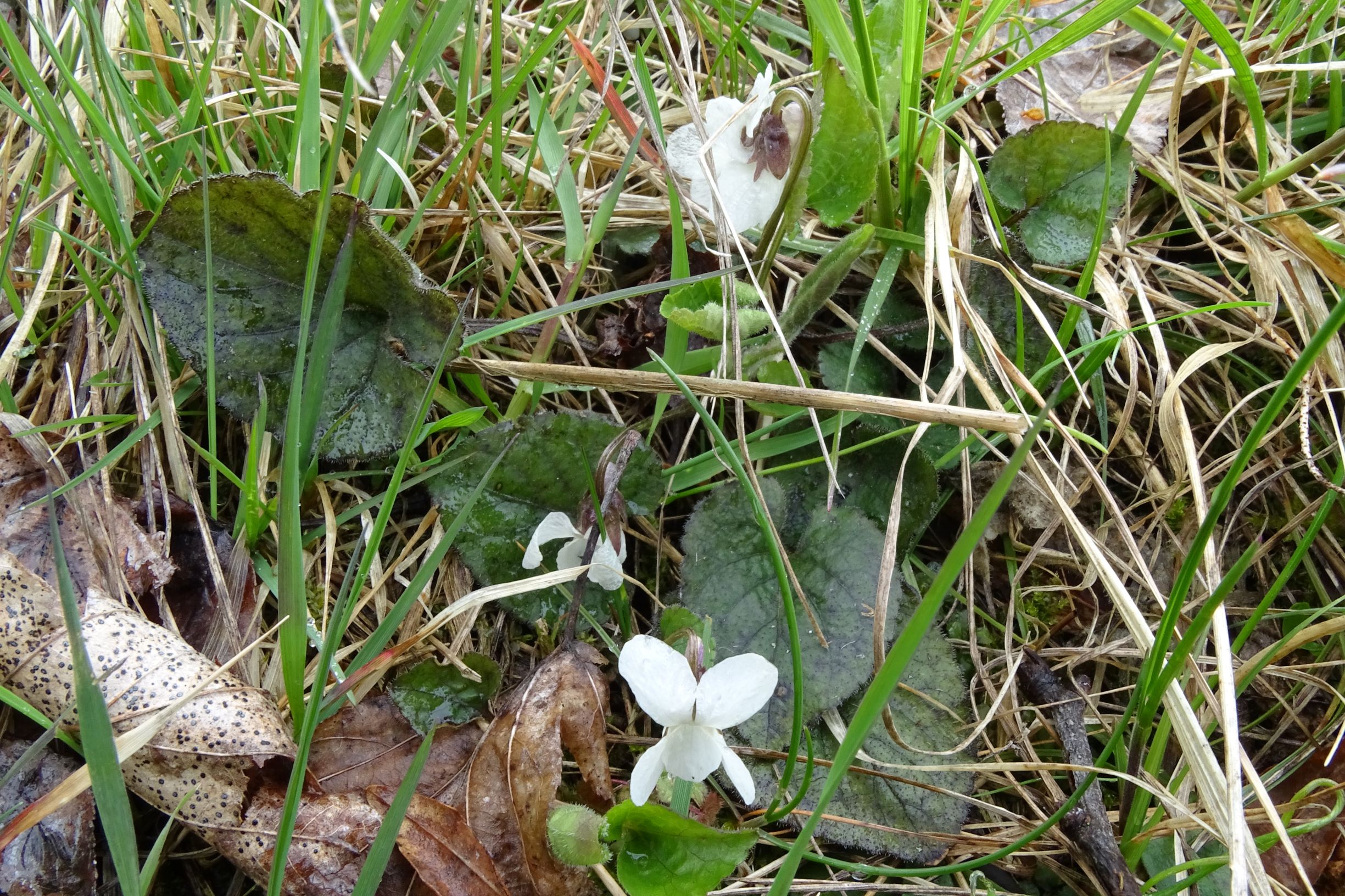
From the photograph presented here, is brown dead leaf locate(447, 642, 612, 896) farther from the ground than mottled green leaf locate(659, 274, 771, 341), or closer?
closer

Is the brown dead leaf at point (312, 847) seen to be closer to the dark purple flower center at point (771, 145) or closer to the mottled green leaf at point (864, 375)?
the mottled green leaf at point (864, 375)

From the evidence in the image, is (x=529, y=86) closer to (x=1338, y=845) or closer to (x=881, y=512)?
(x=881, y=512)

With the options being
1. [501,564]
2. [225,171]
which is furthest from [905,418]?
[225,171]

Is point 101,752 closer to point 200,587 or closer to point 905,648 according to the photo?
point 200,587

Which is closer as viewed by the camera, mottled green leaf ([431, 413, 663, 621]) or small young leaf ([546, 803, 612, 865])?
small young leaf ([546, 803, 612, 865])

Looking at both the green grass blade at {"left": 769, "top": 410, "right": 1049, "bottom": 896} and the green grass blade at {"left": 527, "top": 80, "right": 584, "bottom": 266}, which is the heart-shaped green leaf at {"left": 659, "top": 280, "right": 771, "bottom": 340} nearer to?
the green grass blade at {"left": 527, "top": 80, "right": 584, "bottom": 266}

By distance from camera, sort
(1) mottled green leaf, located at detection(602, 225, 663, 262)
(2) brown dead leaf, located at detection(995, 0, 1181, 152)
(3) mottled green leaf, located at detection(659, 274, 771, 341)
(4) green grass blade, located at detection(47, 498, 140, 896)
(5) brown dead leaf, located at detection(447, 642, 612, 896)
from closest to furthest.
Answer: (4) green grass blade, located at detection(47, 498, 140, 896)
(5) brown dead leaf, located at detection(447, 642, 612, 896)
(3) mottled green leaf, located at detection(659, 274, 771, 341)
(1) mottled green leaf, located at detection(602, 225, 663, 262)
(2) brown dead leaf, located at detection(995, 0, 1181, 152)

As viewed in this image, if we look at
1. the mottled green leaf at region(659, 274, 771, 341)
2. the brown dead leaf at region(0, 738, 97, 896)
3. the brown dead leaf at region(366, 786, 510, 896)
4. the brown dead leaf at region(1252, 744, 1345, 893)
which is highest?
the mottled green leaf at region(659, 274, 771, 341)

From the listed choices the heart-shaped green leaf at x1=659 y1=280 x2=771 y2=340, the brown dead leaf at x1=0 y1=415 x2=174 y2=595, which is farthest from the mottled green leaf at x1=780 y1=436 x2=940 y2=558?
the brown dead leaf at x1=0 y1=415 x2=174 y2=595

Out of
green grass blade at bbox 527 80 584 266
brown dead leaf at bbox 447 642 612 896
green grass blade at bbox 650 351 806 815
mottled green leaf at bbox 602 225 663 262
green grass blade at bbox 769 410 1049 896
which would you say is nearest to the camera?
green grass blade at bbox 769 410 1049 896
